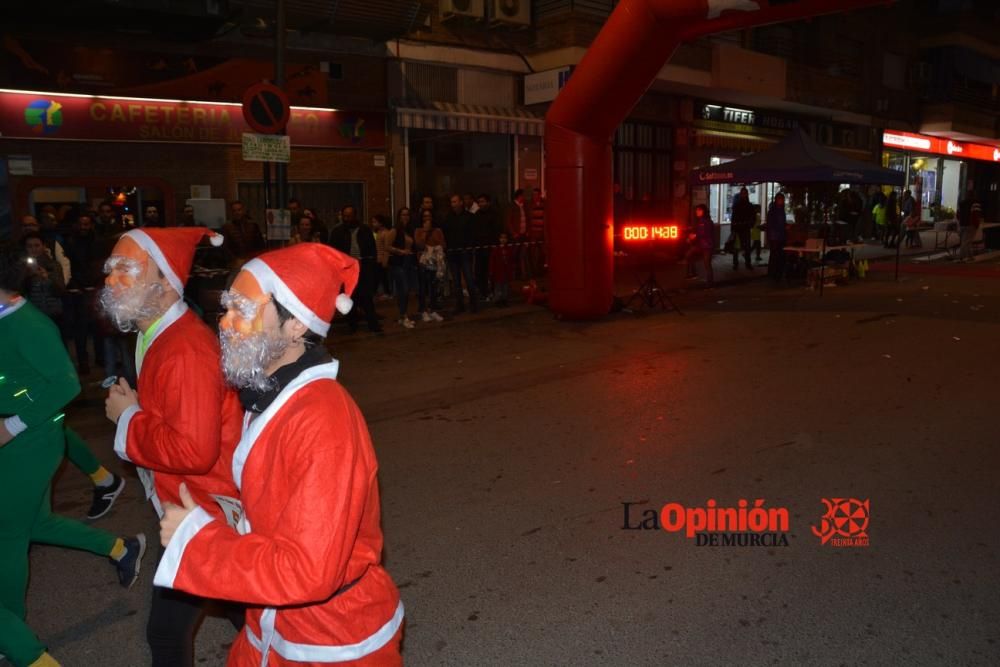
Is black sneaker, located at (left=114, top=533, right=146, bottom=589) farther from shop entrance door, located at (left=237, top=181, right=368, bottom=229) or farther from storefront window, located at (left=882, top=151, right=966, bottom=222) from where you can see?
storefront window, located at (left=882, top=151, right=966, bottom=222)

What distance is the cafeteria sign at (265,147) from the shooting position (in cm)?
994

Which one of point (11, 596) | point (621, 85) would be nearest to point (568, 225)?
point (621, 85)

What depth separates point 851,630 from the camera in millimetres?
3693

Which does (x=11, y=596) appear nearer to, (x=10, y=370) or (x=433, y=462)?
(x=10, y=370)

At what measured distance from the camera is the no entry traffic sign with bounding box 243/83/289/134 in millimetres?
9867

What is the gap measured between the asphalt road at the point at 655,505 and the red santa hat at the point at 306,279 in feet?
6.86

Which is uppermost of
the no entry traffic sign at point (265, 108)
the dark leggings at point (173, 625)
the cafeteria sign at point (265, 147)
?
the no entry traffic sign at point (265, 108)

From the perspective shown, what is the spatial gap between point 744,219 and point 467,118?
782 cm

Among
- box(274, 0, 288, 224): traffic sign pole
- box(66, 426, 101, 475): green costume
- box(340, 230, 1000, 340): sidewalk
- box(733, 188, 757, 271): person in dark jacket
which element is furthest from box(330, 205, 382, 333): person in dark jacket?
box(733, 188, 757, 271): person in dark jacket

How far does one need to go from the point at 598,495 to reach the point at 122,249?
3.43 m

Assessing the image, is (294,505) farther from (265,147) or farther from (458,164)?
(458,164)

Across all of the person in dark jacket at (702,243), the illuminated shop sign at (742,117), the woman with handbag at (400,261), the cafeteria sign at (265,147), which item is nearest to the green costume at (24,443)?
the cafeteria sign at (265,147)

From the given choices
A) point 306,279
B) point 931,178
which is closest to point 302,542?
point 306,279

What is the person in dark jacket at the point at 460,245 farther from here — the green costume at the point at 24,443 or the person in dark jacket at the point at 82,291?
the green costume at the point at 24,443
